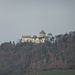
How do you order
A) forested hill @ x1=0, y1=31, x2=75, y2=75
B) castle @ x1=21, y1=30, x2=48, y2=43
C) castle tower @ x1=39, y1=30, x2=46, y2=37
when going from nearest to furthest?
forested hill @ x1=0, y1=31, x2=75, y2=75, castle @ x1=21, y1=30, x2=48, y2=43, castle tower @ x1=39, y1=30, x2=46, y2=37

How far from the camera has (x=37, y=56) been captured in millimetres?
98000

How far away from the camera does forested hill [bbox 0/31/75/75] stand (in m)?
82.4

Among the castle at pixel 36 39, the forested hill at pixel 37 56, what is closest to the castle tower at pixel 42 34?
the castle at pixel 36 39

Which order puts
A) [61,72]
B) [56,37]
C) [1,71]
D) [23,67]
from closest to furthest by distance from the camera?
[61,72], [1,71], [23,67], [56,37]

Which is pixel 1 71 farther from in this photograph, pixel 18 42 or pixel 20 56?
pixel 18 42

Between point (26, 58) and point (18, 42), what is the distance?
660 inches

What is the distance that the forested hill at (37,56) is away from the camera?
82.4m

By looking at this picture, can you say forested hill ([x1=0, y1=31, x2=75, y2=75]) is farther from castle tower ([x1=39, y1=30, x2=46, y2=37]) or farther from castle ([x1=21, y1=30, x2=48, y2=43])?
castle tower ([x1=39, y1=30, x2=46, y2=37])

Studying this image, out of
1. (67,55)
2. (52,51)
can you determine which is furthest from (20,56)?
(67,55)

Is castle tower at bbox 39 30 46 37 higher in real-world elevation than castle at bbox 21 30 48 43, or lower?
higher

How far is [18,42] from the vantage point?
11550cm

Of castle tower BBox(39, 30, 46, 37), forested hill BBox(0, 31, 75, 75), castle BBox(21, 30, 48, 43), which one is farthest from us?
castle tower BBox(39, 30, 46, 37)

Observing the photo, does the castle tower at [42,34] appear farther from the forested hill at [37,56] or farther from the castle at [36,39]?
the forested hill at [37,56]

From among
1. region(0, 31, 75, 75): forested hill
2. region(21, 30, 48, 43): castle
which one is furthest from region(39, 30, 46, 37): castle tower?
region(0, 31, 75, 75): forested hill
